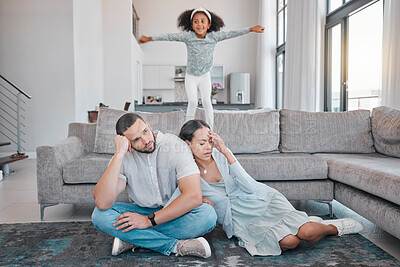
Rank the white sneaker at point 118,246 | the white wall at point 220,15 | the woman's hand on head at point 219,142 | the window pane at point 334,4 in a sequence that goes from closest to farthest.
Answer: the white sneaker at point 118,246 → the woman's hand on head at point 219,142 → the window pane at point 334,4 → the white wall at point 220,15

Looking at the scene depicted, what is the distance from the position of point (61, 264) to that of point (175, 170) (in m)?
0.72

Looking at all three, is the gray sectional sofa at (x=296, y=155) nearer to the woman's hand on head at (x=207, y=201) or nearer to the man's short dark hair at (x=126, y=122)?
the woman's hand on head at (x=207, y=201)

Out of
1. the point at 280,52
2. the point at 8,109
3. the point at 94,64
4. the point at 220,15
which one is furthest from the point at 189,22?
the point at 220,15

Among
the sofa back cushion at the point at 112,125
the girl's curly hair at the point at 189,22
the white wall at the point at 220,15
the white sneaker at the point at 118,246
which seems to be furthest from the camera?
the white wall at the point at 220,15

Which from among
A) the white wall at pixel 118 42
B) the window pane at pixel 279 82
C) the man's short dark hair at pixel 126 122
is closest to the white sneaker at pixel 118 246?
the man's short dark hair at pixel 126 122

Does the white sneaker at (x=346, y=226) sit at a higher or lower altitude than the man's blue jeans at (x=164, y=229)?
lower

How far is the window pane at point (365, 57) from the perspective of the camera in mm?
4109

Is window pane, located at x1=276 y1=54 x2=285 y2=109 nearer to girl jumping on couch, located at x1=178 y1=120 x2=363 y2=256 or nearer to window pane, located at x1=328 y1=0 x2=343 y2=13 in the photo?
window pane, located at x1=328 y1=0 x2=343 y2=13

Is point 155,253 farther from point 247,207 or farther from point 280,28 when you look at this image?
point 280,28

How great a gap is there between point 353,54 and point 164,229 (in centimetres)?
→ 406

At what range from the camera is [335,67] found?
527 cm

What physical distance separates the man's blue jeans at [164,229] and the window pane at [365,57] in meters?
3.06

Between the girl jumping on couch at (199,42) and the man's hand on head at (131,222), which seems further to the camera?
the girl jumping on couch at (199,42)

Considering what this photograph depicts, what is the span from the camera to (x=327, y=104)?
539 cm
